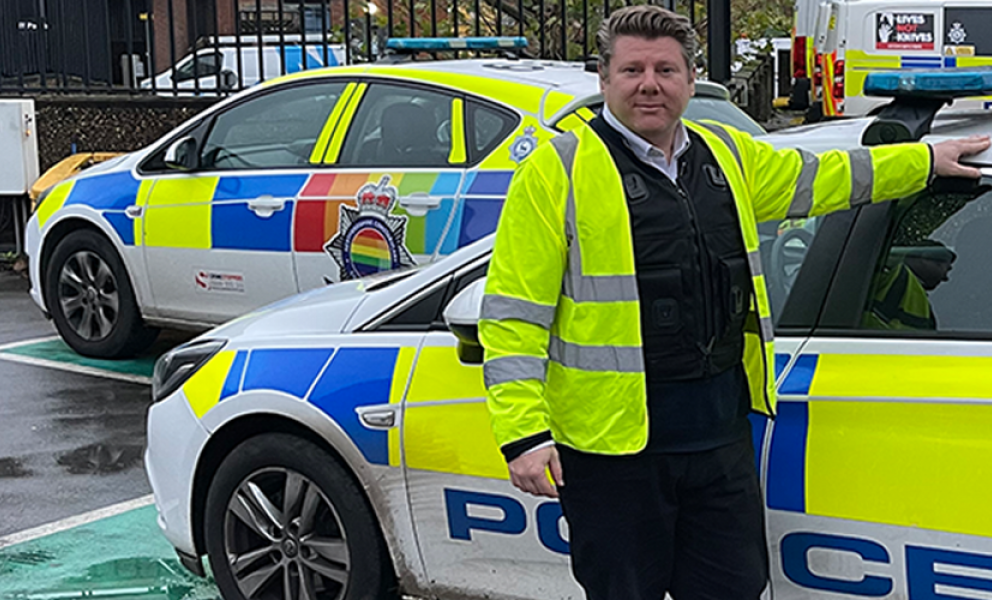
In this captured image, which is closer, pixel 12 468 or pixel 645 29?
pixel 645 29

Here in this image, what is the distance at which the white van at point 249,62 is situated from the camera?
36.9ft

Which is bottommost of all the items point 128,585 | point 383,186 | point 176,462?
point 128,585

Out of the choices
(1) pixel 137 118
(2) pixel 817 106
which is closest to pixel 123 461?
(1) pixel 137 118

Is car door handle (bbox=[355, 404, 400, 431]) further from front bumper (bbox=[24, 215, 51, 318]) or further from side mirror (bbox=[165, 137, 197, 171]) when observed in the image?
front bumper (bbox=[24, 215, 51, 318])

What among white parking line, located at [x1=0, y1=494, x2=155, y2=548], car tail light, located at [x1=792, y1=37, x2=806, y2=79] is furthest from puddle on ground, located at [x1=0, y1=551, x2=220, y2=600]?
car tail light, located at [x1=792, y1=37, x2=806, y2=79]

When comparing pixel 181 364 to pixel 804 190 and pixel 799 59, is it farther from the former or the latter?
pixel 799 59

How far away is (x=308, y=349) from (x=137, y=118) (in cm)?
794

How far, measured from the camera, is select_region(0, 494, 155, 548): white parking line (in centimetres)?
517

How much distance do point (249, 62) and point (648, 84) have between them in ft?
49.2

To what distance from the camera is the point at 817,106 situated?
2084 cm

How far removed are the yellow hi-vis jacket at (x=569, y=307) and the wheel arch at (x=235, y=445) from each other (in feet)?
3.39

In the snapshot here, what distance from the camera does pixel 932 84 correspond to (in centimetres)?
317

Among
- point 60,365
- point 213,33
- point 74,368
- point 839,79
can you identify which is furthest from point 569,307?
point 839,79

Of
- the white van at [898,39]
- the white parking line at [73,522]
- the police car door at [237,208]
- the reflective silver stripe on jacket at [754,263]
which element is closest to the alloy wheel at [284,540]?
the white parking line at [73,522]
